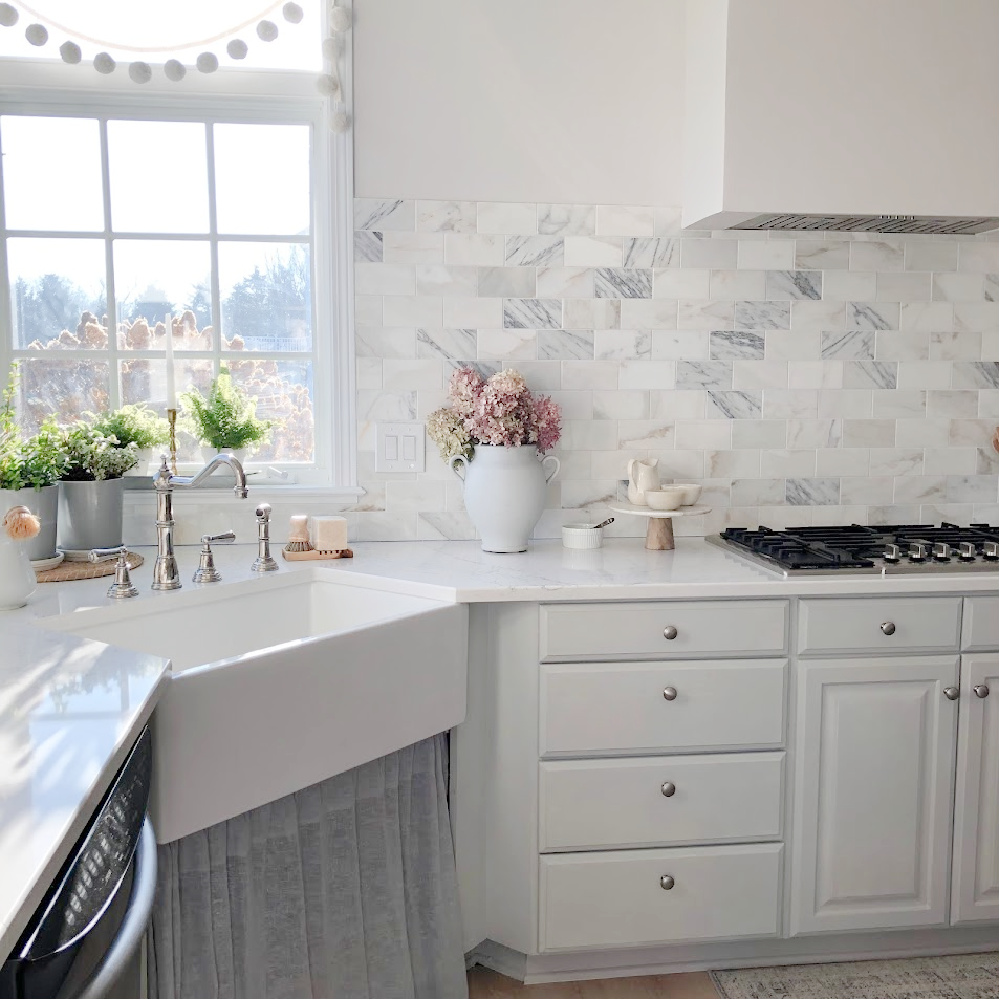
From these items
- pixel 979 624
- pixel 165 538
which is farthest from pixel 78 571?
pixel 979 624

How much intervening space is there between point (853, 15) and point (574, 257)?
33.9 inches

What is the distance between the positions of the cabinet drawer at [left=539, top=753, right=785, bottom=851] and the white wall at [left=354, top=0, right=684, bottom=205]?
4.83ft

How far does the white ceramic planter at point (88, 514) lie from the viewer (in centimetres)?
233

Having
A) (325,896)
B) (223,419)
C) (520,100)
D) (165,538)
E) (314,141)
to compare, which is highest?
(520,100)

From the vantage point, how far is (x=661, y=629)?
2182 millimetres

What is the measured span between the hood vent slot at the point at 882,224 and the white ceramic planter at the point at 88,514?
1700 mm

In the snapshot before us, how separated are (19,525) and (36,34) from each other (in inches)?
52.8

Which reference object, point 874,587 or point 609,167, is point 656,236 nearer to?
point 609,167

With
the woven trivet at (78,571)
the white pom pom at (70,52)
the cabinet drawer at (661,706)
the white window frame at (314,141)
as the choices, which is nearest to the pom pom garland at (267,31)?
the white window frame at (314,141)

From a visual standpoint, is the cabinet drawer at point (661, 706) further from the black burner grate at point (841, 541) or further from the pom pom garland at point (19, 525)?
the pom pom garland at point (19, 525)

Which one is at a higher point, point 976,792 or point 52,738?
point 52,738

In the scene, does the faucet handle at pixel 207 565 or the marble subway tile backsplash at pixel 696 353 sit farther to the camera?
the marble subway tile backsplash at pixel 696 353

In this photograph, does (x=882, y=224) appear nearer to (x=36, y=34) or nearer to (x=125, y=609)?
(x=125, y=609)

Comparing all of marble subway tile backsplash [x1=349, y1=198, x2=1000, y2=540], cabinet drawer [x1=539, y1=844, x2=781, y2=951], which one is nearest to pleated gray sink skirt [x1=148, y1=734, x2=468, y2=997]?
cabinet drawer [x1=539, y1=844, x2=781, y2=951]
